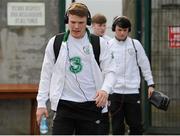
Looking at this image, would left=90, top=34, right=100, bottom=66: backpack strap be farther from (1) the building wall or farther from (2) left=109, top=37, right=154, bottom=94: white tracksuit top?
(1) the building wall

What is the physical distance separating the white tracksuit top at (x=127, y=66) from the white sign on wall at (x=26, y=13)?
2.18 meters

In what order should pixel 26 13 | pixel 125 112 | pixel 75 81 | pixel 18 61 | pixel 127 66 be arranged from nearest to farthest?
pixel 75 81
pixel 127 66
pixel 125 112
pixel 26 13
pixel 18 61

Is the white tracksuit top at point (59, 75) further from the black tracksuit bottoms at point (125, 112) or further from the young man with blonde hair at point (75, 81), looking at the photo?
the black tracksuit bottoms at point (125, 112)

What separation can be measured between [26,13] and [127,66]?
257cm

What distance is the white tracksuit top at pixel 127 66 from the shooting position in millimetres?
7887

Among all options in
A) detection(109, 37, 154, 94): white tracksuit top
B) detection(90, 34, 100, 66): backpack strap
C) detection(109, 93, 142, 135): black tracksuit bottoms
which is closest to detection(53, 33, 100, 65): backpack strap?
Answer: detection(90, 34, 100, 66): backpack strap

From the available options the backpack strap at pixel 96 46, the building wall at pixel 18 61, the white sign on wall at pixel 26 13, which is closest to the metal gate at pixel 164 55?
the building wall at pixel 18 61

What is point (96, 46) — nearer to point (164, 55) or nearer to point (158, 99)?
point (158, 99)

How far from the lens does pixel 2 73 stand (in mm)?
9828

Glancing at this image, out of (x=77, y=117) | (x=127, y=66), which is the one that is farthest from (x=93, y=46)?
(x=127, y=66)

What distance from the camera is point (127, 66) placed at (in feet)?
25.9

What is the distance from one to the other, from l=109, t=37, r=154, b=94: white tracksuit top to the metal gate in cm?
186

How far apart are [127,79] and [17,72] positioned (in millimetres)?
2639

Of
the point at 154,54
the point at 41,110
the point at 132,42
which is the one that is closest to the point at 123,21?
the point at 132,42
